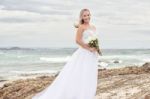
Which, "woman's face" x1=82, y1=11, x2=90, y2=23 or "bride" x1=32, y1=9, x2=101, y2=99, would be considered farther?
"bride" x1=32, y1=9, x2=101, y2=99

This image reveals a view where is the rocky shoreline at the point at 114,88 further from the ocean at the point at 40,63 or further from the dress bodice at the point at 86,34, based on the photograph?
the ocean at the point at 40,63

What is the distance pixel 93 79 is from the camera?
30.8ft

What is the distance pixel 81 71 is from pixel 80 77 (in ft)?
0.39

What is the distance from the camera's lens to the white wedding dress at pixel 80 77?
935cm

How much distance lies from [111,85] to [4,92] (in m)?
3.88

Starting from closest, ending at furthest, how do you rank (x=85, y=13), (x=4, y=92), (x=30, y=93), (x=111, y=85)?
(x=85, y=13)
(x=111, y=85)
(x=30, y=93)
(x=4, y=92)

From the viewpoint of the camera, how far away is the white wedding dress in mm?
9352

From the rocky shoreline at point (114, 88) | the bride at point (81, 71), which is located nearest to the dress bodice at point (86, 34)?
the bride at point (81, 71)

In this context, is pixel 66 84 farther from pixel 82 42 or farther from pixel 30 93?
pixel 30 93

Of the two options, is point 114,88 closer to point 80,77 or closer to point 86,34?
point 80,77

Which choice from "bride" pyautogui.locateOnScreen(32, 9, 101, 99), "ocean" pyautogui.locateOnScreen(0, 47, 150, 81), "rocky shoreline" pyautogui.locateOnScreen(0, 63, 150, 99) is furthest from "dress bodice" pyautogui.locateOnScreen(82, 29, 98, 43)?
"ocean" pyautogui.locateOnScreen(0, 47, 150, 81)

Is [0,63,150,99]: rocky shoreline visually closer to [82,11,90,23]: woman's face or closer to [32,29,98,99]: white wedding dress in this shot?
[32,29,98,99]: white wedding dress

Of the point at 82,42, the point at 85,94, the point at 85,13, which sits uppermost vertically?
the point at 85,13

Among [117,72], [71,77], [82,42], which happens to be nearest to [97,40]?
[82,42]
